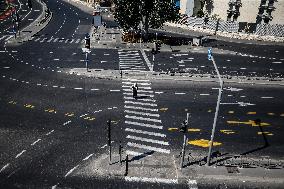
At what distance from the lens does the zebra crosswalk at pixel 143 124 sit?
27969 millimetres

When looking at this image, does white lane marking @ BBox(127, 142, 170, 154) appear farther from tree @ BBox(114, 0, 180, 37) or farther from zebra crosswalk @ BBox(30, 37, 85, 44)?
zebra crosswalk @ BBox(30, 37, 85, 44)

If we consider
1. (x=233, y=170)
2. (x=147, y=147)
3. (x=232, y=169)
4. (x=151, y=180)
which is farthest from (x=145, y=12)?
(x=151, y=180)

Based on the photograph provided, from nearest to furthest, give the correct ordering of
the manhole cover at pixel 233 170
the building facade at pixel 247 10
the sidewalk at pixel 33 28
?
1. the manhole cover at pixel 233 170
2. the sidewalk at pixel 33 28
3. the building facade at pixel 247 10

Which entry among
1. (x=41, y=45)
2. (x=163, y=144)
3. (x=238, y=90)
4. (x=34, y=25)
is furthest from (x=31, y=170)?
(x=34, y=25)

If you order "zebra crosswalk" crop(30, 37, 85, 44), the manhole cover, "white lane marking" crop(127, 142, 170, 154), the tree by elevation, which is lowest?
the manhole cover

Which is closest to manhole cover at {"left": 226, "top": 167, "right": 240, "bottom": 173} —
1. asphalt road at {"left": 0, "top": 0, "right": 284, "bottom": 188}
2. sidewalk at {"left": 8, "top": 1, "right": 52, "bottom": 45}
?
asphalt road at {"left": 0, "top": 0, "right": 284, "bottom": 188}

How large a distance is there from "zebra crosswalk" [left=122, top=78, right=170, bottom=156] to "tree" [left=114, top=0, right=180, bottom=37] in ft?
62.4

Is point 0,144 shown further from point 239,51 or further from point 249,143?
point 239,51

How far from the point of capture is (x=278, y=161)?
1064 inches

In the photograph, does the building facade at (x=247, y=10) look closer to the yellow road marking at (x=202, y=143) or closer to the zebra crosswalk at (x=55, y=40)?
the zebra crosswalk at (x=55, y=40)

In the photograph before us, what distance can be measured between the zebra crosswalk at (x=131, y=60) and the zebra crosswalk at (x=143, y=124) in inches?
238

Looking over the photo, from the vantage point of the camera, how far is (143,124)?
3169cm

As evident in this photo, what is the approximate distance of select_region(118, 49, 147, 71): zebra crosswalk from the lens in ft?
151

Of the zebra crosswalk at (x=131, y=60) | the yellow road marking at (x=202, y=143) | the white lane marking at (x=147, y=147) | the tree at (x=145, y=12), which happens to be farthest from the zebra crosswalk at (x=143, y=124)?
the tree at (x=145, y=12)
